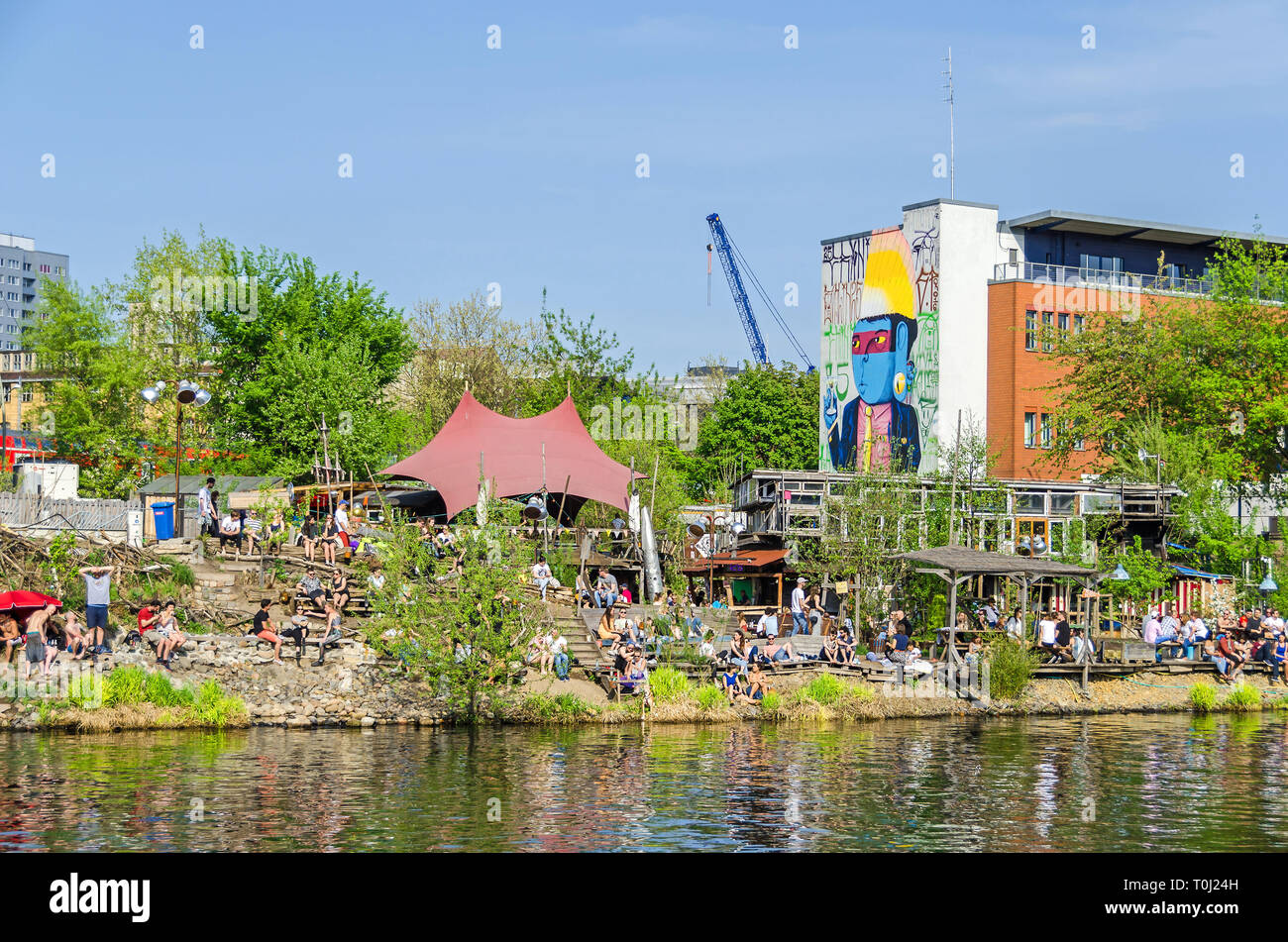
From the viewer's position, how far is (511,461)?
141 ft

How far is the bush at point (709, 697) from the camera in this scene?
2888 centimetres

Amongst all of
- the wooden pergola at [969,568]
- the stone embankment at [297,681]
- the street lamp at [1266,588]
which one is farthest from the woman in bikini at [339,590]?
the street lamp at [1266,588]

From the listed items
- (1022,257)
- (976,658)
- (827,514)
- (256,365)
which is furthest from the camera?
(1022,257)

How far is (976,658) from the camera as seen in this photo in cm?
3234

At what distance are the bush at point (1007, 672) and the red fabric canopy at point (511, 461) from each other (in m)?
13.6

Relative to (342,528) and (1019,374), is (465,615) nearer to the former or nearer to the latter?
(342,528)

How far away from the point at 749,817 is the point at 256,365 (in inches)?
1892

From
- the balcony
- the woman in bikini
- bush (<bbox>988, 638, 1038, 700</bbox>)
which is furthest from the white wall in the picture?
the woman in bikini

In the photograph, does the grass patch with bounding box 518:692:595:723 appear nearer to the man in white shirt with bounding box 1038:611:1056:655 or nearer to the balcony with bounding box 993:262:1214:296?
the man in white shirt with bounding box 1038:611:1056:655

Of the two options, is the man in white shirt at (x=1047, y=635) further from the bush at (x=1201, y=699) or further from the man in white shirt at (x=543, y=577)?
the man in white shirt at (x=543, y=577)

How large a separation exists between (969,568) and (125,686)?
62.7 feet

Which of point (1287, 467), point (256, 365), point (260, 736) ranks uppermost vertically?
point (256, 365)
